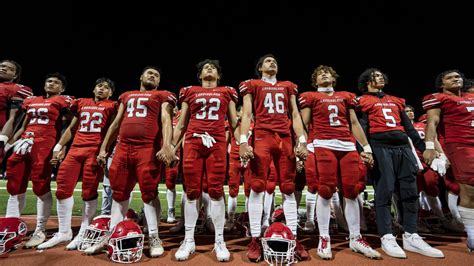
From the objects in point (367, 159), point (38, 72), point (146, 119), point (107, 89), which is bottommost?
A: point (367, 159)

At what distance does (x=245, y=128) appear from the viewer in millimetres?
3910

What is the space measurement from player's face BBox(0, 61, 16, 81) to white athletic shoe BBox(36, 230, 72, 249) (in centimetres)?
279

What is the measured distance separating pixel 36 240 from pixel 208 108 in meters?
2.93

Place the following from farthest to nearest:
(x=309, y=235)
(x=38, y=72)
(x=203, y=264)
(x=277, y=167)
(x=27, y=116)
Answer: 1. (x=38, y=72)
2. (x=309, y=235)
3. (x=27, y=116)
4. (x=277, y=167)
5. (x=203, y=264)

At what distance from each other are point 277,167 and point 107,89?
119 inches

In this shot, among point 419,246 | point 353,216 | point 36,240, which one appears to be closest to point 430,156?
point 419,246

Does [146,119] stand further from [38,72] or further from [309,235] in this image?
[38,72]

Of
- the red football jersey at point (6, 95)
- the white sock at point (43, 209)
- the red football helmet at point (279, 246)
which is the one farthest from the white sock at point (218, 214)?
the red football jersey at point (6, 95)

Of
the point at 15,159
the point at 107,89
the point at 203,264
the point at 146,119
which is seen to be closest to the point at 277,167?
the point at 203,264

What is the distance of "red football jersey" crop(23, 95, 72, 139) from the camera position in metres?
4.52

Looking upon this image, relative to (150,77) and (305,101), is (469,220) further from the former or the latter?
(150,77)

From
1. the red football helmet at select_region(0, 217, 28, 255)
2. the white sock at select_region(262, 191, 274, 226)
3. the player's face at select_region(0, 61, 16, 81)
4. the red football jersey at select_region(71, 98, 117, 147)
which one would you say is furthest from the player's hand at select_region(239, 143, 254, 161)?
the player's face at select_region(0, 61, 16, 81)

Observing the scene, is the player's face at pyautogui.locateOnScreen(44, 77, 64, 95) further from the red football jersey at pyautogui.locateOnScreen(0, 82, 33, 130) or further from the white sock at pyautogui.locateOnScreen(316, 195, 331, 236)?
the white sock at pyautogui.locateOnScreen(316, 195, 331, 236)

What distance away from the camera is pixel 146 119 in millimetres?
4047
